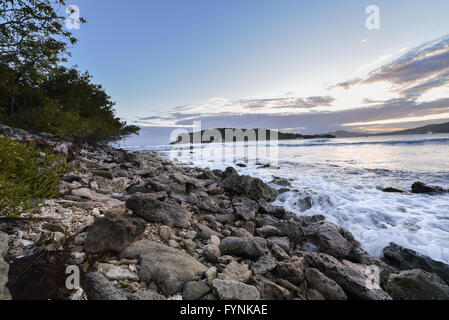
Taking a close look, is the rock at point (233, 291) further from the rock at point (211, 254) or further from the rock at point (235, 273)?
the rock at point (211, 254)

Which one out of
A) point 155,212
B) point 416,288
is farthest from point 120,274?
point 416,288

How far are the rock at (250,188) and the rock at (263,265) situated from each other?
14.9 ft

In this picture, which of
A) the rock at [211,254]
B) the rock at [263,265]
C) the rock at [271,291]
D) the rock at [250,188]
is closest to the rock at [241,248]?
the rock at [263,265]

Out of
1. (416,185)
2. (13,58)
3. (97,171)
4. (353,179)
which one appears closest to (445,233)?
(416,185)

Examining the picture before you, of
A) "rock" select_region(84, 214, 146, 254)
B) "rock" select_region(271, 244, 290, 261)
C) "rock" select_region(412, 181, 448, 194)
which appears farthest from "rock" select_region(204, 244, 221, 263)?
"rock" select_region(412, 181, 448, 194)

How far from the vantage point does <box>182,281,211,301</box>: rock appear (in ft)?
6.77

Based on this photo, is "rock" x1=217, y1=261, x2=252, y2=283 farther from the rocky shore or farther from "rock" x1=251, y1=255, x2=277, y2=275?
"rock" x1=251, y1=255, x2=277, y2=275

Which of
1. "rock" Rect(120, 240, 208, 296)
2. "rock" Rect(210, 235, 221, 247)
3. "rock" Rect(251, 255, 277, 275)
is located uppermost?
"rock" Rect(120, 240, 208, 296)

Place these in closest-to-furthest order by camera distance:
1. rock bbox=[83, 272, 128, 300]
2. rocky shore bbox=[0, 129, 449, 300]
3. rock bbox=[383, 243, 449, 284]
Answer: rock bbox=[83, 272, 128, 300] < rocky shore bbox=[0, 129, 449, 300] < rock bbox=[383, 243, 449, 284]

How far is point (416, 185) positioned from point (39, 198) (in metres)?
12.6

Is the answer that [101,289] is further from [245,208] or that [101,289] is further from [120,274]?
[245,208]

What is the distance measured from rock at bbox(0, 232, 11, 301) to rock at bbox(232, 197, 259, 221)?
440 centimetres

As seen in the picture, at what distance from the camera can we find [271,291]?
8.18 ft
